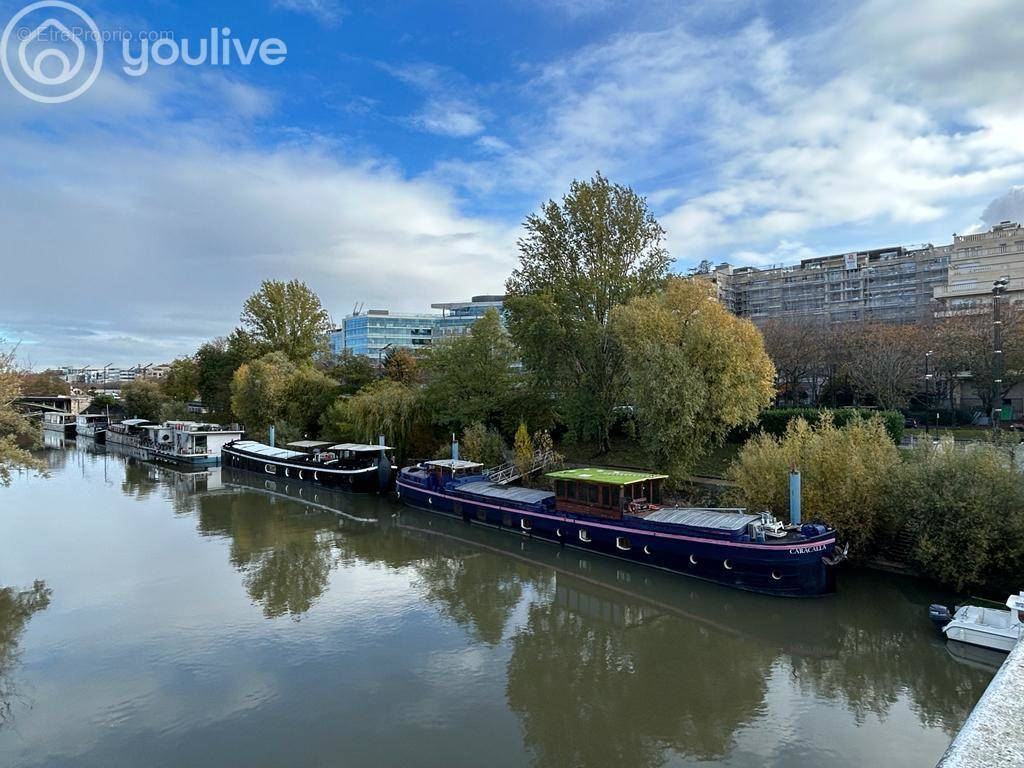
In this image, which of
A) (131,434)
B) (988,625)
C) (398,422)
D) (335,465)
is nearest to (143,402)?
(131,434)

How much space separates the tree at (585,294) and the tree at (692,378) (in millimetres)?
5702

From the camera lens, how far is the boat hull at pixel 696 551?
58.1 ft

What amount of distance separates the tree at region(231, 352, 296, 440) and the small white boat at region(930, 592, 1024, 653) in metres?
49.2

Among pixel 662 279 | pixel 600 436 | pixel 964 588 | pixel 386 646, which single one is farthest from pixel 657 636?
pixel 662 279

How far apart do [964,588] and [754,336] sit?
1272cm

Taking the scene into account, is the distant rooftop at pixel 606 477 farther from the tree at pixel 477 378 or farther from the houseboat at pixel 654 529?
the tree at pixel 477 378

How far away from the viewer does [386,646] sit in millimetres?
15391

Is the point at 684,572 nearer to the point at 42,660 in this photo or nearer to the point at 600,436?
the point at 600,436

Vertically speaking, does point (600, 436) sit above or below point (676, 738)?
above

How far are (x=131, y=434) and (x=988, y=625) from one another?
75.2 meters

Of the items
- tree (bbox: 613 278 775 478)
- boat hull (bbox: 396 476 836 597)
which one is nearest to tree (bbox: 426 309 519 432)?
boat hull (bbox: 396 476 836 597)

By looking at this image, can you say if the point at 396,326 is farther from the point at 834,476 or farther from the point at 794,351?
the point at 834,476

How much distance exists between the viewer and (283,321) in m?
66.2

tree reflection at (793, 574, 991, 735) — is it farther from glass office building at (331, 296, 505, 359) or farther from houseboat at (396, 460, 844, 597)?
glass office building at (331, 296, 505, 359)
